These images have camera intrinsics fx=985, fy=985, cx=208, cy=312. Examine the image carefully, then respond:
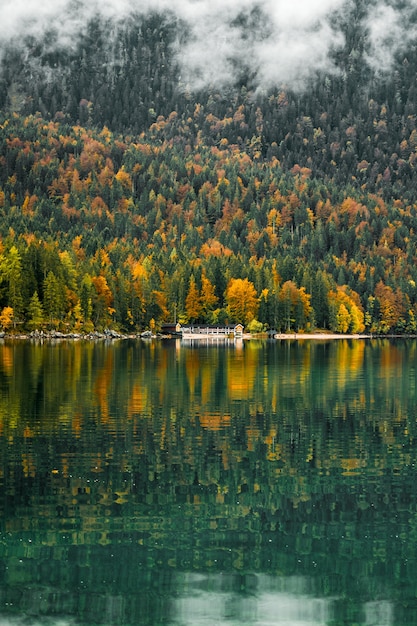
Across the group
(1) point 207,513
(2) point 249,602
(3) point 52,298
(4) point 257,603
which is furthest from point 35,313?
(4) point 257,603

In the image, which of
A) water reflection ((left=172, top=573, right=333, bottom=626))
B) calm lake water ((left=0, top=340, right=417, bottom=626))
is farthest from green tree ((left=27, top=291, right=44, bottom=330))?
water reflection ((left=172, top=573, right=333, bottom=626))

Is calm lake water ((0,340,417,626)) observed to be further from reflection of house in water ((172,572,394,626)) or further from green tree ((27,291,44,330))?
green tree ((27,291,44,330))

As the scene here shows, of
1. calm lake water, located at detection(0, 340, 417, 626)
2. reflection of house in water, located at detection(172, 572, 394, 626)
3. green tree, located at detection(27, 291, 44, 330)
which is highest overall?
green tree, located at detection(27, 291, 44, 330)

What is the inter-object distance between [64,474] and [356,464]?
462 inches

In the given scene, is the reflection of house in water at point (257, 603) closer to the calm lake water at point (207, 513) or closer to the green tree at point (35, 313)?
the calm lake water at point (207, 513)

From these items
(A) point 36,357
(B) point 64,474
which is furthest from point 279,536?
(A) point 36,357

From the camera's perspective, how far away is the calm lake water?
79.6ft

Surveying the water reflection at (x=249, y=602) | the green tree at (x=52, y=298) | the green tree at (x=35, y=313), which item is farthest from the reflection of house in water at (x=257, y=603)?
the green tree at (x=52, y=298)

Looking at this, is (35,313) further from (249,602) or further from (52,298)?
(249,602)

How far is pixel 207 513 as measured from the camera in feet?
104

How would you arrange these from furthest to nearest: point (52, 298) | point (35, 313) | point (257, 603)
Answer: point (52, 298) < point (35, 313) < point (257, 603)

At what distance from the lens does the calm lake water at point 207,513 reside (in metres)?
24.2

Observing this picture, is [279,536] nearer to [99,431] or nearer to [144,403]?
[99,431]

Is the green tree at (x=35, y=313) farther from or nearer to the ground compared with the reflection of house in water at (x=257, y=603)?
farther from the ground
